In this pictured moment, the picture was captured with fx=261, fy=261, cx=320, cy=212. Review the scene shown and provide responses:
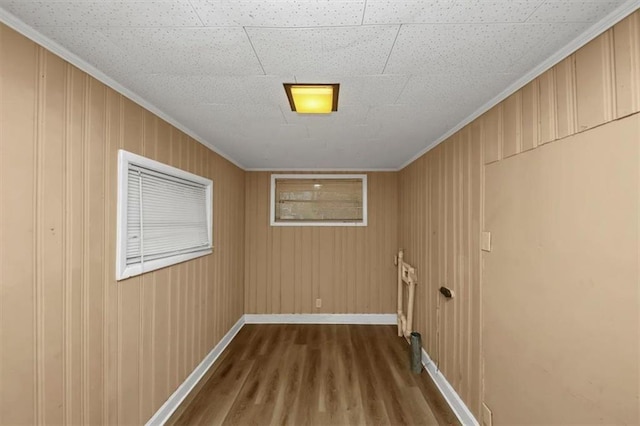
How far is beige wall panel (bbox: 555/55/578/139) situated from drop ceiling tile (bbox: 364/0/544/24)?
0.40 m

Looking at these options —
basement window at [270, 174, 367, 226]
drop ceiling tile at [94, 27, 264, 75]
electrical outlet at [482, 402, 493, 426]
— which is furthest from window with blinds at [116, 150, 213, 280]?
electrical outlet at [482, 402, 493, 426]

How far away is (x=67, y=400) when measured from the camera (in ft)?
4.19

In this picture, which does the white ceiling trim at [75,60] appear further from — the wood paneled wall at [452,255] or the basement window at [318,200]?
the wood paneled wall at [452,255]

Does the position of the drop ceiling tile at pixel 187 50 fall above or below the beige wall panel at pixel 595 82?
above

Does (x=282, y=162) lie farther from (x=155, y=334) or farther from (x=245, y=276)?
(x=155, y=334)

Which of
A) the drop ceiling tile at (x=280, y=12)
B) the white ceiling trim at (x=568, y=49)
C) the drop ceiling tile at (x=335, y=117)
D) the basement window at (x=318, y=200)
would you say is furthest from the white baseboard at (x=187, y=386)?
the white ceiling trim at (x=568, y=49)

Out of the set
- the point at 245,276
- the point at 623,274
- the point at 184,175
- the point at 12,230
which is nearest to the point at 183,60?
the point at 12,230

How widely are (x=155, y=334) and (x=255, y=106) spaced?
1.80 metres

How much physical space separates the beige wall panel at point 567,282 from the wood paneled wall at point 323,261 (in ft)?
7.54

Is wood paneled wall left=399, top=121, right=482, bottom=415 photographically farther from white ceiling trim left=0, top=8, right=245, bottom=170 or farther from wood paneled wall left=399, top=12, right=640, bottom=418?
white ceiling trim left=0, top=8, right=245, bottom=170

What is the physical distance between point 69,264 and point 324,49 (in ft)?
5.22

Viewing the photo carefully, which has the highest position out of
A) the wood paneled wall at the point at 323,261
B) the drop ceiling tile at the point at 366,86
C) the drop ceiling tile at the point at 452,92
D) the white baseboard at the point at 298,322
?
the drop ceiling tile at the point at 366,86

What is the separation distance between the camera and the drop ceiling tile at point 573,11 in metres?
0.93

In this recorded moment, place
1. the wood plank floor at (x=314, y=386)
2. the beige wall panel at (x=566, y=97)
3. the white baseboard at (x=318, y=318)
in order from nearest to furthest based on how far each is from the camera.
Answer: the beige wall panel at (x=566, y=97) < the wood plank floor at (x=314, y=386) < the white baseboard at (x=318, y=318)
